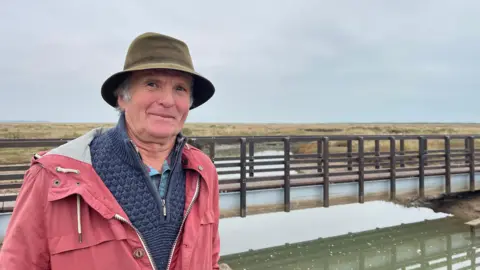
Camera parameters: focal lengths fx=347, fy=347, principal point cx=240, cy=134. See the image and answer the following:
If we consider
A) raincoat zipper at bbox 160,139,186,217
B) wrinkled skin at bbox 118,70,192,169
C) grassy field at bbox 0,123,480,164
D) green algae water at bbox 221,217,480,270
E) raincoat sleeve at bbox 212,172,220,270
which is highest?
wrinkled skin at bbox 118,70,192,169

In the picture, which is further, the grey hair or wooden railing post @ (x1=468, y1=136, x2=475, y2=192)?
wooden railing post @ (x1=468, y1=136, x2=475, y2=192)

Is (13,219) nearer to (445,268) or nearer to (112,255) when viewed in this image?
(112,255)

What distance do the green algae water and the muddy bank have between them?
68.1 inches

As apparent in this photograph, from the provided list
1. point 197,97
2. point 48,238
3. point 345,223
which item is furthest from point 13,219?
point 345,223

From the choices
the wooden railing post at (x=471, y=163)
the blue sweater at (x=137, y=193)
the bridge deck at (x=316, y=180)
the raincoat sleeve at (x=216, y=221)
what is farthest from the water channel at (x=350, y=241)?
the blue sweater at (x=137, y=193)

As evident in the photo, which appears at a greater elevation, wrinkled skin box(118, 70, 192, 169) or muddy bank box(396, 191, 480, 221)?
wrinkled skin box(118, 70, 192, 169)

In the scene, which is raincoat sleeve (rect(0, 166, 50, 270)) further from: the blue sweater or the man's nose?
the man's nose

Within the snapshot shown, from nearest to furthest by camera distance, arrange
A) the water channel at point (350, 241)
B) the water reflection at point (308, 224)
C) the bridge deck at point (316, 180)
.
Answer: the bridge deck at point (316, 180), the water channel at point (350, 241), the water reflection at point (308, 224)

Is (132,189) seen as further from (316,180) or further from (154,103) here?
(316,180)

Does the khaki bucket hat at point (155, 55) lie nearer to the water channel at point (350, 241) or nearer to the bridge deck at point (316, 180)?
the bridge deck at point (316, 180)

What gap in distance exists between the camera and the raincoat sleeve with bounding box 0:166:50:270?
1.28 meters

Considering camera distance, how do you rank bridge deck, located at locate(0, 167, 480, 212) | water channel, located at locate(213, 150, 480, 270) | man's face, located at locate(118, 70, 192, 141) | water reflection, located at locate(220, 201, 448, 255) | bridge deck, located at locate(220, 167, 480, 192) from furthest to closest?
water reflection, located at locate(220, 201, 448, 255) → water channel, located at locate(213, 150, 480, 270) → bridge deck, located at locate(220, 167, 480, 192) → bridge deck, located at locate(0, 167, 480, 212) → man's face, located at locate(118, 70, 192, 141)

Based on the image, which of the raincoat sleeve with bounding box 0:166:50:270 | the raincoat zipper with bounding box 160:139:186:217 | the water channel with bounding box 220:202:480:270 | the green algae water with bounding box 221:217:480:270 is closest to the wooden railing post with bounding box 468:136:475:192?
the water channel with bounding box 220:202:480:270

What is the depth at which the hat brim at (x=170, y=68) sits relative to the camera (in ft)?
4.98
